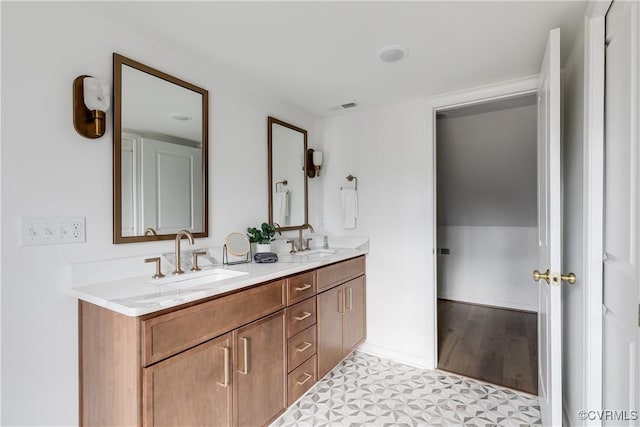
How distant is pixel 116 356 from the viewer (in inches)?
48.3

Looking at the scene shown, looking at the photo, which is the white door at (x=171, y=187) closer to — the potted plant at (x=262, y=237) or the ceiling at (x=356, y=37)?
Answer: the potted plant at (x=262, y=237)

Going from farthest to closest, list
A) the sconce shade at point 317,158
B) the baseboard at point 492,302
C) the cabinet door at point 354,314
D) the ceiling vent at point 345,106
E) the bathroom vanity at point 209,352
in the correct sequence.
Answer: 1. the baseboard at point 492,302
2. the sconce shade at point 317,158
3. the ceiling vent at point 345,106
4. the cabinet door at point 354,314
5. the bathroom vanity at point 209,352

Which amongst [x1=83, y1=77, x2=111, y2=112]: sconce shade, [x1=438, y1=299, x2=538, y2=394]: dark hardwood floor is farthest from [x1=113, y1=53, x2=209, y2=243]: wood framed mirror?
[x1=438, y1=299, x2=538, y2=394]: dark hardwood floor

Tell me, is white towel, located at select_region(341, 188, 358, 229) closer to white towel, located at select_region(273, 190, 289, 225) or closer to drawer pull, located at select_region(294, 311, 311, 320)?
white towel, located at select_region(273, 190, 289, 225)

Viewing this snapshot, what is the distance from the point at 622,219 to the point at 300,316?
5.23 feet

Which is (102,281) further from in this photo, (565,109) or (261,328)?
(565,109)

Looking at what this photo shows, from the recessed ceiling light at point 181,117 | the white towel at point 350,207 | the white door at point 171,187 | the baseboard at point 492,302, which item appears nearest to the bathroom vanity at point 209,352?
the white door at point 171,187

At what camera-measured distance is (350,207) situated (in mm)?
2822

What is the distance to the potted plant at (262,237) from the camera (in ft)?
7.27

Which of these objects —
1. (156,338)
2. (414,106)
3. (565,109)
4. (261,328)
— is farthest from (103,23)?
(565,109)

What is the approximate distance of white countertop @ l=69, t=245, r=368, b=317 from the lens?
119cm

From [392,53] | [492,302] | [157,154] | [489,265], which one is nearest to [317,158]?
[392,53]

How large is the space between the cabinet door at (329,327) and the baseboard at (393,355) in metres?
0.46

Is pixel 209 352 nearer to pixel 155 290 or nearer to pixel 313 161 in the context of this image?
pixel 155 290
